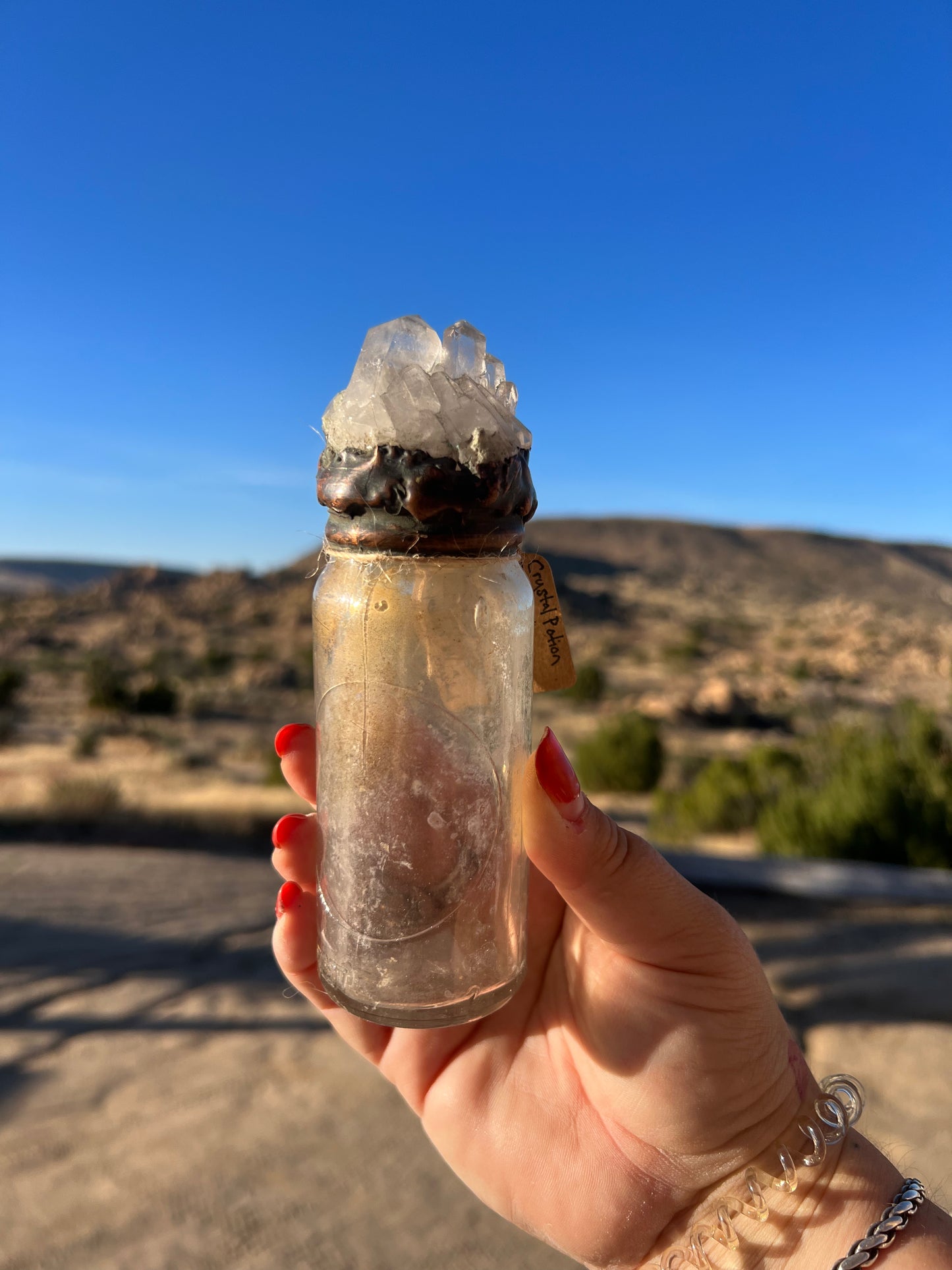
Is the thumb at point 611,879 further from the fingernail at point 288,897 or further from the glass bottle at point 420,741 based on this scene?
the fingernail at point 288,897

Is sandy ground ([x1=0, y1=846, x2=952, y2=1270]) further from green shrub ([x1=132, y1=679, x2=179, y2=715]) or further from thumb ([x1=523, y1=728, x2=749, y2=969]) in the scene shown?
green shrub ([x1=132, y1=679, x2=179, y2=715])

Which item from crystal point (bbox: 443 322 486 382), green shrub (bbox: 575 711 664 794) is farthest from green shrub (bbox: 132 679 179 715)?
crystal point (bbox: 443 322 486 382)

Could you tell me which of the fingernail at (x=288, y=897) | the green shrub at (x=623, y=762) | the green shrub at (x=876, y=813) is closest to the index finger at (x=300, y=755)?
the fingernail at (x=288, y=897)

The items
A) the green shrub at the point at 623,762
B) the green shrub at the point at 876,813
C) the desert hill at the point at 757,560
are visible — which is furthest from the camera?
the desert hill at the point at 757,560

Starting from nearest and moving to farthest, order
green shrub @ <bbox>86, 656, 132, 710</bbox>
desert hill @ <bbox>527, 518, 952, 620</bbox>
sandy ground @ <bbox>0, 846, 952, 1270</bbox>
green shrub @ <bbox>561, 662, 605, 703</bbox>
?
sandy ground @ <bbox>0, 846, 952, 1270</bbox> → green shrub @ <bbox>86, 656, 132, 710</bbox> → green shrub @ <bbox>561, 662, 605, 703</bbox> → desert hill @ <bbox>527, 518, 952, 620</bbox>

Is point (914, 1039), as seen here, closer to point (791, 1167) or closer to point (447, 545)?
point (791, 1167)

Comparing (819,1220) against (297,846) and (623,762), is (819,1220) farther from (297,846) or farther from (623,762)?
(623,762)

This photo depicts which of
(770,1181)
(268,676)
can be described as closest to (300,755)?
(770,1181)
